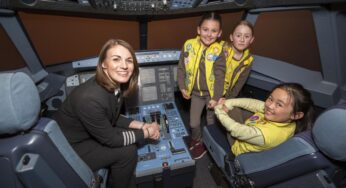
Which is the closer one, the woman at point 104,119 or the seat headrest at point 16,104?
the seat headrest at point 16,104

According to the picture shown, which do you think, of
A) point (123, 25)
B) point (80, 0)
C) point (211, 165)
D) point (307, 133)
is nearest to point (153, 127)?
point (211, 165)

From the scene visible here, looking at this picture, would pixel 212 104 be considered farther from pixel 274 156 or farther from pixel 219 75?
pixel 274 156

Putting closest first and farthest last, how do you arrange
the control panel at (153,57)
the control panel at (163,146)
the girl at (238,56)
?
1. the control panel at (163,146)
2. the girl at (238,56)
3. the control panel at (153,57)

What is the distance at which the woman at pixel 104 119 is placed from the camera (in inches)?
45.9

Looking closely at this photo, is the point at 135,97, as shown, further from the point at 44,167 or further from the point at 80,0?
the point at 44,167

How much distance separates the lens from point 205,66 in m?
1.79

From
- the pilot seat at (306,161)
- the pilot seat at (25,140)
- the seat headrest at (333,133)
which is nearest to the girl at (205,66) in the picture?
the pilot seat at (306,161)

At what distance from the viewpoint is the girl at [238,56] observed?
5.70 feet

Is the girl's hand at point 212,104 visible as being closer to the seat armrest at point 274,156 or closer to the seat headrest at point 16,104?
the seat armrest at point 274,156

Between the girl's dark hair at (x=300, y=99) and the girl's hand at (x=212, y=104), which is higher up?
the girl's dark hair at (x=300, y=99)

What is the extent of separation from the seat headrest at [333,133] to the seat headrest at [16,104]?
1.06 metres

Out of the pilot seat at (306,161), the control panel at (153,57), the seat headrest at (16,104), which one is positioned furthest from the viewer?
the control panel at (153,57)

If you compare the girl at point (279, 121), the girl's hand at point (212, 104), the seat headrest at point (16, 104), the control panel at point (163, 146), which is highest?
the seat headrest at point (16, 104)

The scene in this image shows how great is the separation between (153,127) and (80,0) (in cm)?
99
